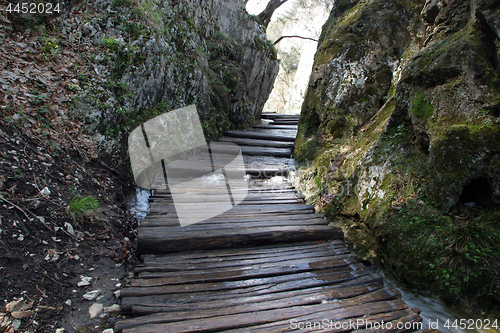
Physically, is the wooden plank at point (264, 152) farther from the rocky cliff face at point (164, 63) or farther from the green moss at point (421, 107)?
the green moss at point (421, 107)

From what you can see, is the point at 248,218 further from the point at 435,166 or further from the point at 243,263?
the point at 435,166

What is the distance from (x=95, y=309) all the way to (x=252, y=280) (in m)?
1.49

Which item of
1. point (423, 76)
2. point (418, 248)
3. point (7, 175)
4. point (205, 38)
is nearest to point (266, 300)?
point (418, 248)

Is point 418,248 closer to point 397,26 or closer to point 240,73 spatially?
point 397,26

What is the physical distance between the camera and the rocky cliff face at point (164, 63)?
4676 mm

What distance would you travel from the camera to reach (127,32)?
5277 millimetres

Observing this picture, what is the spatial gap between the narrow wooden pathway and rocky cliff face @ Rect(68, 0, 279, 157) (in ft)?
6.45

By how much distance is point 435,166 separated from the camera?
3.21 m

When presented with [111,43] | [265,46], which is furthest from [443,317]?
[265,46]

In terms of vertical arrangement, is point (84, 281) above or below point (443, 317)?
below

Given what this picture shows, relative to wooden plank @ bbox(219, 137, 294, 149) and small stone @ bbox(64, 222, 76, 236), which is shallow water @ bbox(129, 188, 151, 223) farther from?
wooden plank @ bbox(219, 137, 294, 149)

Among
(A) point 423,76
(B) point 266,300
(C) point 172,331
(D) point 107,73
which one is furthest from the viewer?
(D) point 107,73

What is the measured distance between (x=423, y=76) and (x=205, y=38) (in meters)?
7.48

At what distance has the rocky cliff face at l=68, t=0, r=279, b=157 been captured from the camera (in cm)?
468
